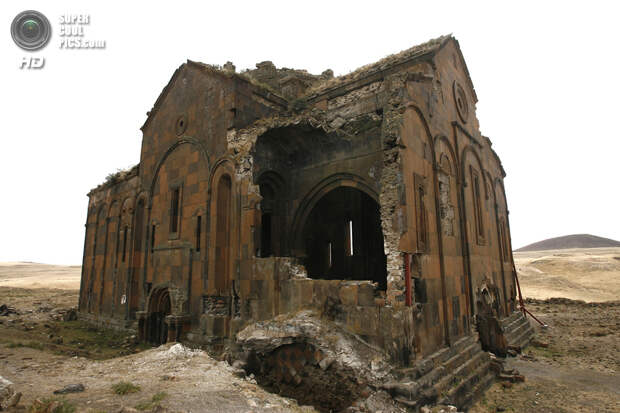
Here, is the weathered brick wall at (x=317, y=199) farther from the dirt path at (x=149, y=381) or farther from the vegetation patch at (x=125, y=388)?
the vegetation patch at (x=125, y=388)

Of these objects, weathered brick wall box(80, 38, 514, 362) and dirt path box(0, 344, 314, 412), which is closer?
dirt path box(0, 344, 314, 412)

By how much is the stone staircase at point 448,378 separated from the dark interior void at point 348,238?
422cm

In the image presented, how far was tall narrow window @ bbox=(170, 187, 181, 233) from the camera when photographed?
37.7 feet

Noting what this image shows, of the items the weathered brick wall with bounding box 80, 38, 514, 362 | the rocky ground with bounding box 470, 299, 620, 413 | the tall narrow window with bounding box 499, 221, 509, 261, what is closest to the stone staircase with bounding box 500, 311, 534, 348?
the rocky ground with bounding box 470, 299, 620, 413

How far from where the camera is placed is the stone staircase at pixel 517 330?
35.0ft

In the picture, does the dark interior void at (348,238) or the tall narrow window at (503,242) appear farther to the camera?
the tall narrow window at (503,242)

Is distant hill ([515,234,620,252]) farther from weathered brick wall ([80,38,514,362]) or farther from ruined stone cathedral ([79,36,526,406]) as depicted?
weathered brick wall ([80,38,514,362])

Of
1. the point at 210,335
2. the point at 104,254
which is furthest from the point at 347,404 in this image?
the point at 104,254

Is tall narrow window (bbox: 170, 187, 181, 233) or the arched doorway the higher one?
tall narrow window (bbox: 170, 187, 181, 233)

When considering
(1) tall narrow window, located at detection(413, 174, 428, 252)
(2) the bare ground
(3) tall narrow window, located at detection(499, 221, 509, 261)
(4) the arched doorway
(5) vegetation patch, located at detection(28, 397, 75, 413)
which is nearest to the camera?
(5) vegetation patch, located at detection(28, 397, 75, 413)

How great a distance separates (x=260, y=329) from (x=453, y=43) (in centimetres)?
1046

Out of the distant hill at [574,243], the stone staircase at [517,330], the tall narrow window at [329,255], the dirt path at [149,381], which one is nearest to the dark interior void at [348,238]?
the tall narrow window at [329,255]

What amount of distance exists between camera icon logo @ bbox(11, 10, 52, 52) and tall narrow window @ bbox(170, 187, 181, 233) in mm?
5573

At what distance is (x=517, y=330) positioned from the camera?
11.4 m
